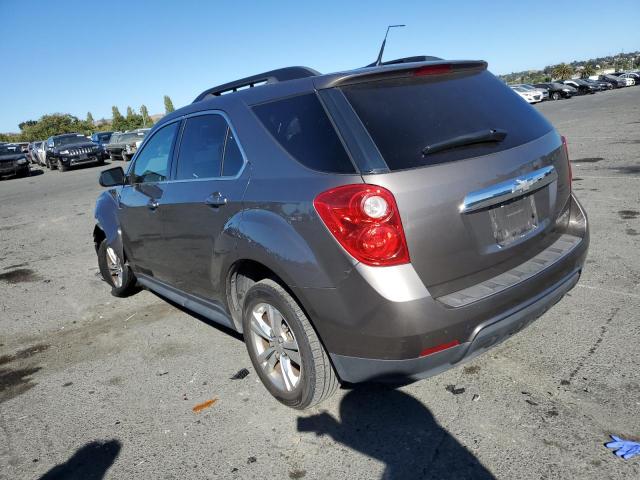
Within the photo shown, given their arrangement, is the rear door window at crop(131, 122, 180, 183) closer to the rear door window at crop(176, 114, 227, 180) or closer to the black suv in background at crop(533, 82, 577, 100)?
the rear door window at crop(176, 114, 227, 180)

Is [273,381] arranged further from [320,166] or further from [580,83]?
[580,83]

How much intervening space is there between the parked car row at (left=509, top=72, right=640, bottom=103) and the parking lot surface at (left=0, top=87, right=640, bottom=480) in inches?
1642

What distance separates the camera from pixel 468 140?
2453mm

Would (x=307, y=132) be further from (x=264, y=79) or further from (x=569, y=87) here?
(x=569, y=87)

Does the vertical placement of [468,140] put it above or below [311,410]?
above

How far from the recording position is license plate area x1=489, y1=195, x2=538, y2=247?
2.44 meters

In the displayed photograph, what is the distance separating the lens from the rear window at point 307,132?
239cm

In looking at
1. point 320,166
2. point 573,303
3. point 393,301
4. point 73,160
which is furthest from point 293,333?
point 73,160

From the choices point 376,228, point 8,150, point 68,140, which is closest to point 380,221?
point 376,228

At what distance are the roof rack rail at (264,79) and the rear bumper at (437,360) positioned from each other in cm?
172

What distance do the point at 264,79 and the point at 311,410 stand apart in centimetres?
218

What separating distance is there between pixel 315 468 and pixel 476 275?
1239mm

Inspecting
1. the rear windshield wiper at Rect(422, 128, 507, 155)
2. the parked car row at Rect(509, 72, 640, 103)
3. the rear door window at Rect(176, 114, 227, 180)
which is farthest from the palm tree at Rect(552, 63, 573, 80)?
the rear windshield wiper at Rect(422, 128, 507, 155)

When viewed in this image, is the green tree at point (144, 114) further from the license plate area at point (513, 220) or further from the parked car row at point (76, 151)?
the license plate area at point (513, 220)
